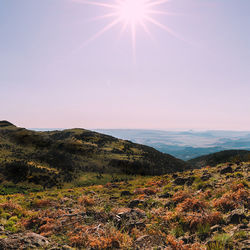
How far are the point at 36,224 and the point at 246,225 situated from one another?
37.2ft

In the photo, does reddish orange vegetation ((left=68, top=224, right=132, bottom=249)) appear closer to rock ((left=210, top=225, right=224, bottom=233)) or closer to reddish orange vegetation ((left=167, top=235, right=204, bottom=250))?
reddish orange vegetation ((left=167, top=235, right=204, bottom=250))

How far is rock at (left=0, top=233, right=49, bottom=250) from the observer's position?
603 cm

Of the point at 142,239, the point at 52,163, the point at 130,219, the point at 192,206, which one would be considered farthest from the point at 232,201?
the point at 52,163

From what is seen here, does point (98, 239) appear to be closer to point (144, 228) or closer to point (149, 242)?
point (149, 242)

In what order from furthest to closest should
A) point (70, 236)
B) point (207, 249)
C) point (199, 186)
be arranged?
point (199, 186)
point (70, 236)
point (207, 249)

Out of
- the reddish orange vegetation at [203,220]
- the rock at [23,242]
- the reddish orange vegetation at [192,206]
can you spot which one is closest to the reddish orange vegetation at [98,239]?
the rock at [23,242]

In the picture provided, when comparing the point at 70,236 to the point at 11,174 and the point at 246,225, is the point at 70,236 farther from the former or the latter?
the point at 11,174

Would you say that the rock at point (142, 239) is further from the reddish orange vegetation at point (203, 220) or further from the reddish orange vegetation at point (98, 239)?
the reddish orange vegetation at point (203, 220)

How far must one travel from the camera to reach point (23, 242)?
6438 millimetres

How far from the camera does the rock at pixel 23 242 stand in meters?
6.03

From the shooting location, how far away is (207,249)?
5711 millimetres

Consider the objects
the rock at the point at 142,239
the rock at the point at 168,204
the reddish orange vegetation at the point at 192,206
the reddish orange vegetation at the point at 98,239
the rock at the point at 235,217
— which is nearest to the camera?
the reddish orange vegetation at the point at 98,239

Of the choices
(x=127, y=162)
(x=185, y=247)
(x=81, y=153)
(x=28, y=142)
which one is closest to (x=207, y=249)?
(x=185, y=247)

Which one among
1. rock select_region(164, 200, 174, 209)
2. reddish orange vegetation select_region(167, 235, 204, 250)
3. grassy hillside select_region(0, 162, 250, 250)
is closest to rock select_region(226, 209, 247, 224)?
grassy hillside select_region(0, 162, 250, 250)
